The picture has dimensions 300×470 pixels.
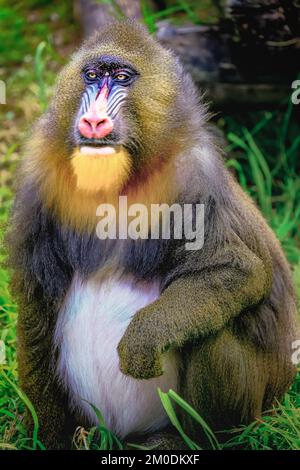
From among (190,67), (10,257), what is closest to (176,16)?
(190,67)

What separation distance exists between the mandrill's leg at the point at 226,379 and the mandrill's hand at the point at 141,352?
206 millimetres

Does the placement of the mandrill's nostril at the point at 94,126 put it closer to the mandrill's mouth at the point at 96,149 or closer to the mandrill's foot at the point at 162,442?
the mandrill's mouth at the point at 96,149

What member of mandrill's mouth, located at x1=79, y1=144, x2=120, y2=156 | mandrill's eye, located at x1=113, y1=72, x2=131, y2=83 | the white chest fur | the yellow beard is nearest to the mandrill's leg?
the white chest fur

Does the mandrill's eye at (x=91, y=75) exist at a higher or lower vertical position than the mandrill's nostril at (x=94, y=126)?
higher

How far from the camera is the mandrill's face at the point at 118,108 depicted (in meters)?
2.94

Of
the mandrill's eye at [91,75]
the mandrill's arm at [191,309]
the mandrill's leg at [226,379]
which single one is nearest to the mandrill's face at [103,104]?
the mandrill's eye at [91,75]

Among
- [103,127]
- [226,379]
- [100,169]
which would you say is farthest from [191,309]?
[103,127]

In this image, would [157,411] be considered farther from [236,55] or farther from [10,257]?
[236,55]

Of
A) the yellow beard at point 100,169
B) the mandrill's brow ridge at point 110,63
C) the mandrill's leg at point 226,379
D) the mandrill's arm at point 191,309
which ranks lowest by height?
the mandrill's leg at point 226,379

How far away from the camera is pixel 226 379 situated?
327cm

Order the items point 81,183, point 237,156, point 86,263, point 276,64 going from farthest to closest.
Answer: point 237,156
point 276,64
point 86,263
point 81,183

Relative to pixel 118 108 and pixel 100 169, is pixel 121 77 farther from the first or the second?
pixel 100 169

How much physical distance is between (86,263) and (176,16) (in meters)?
3.27

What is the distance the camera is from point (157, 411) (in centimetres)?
346
